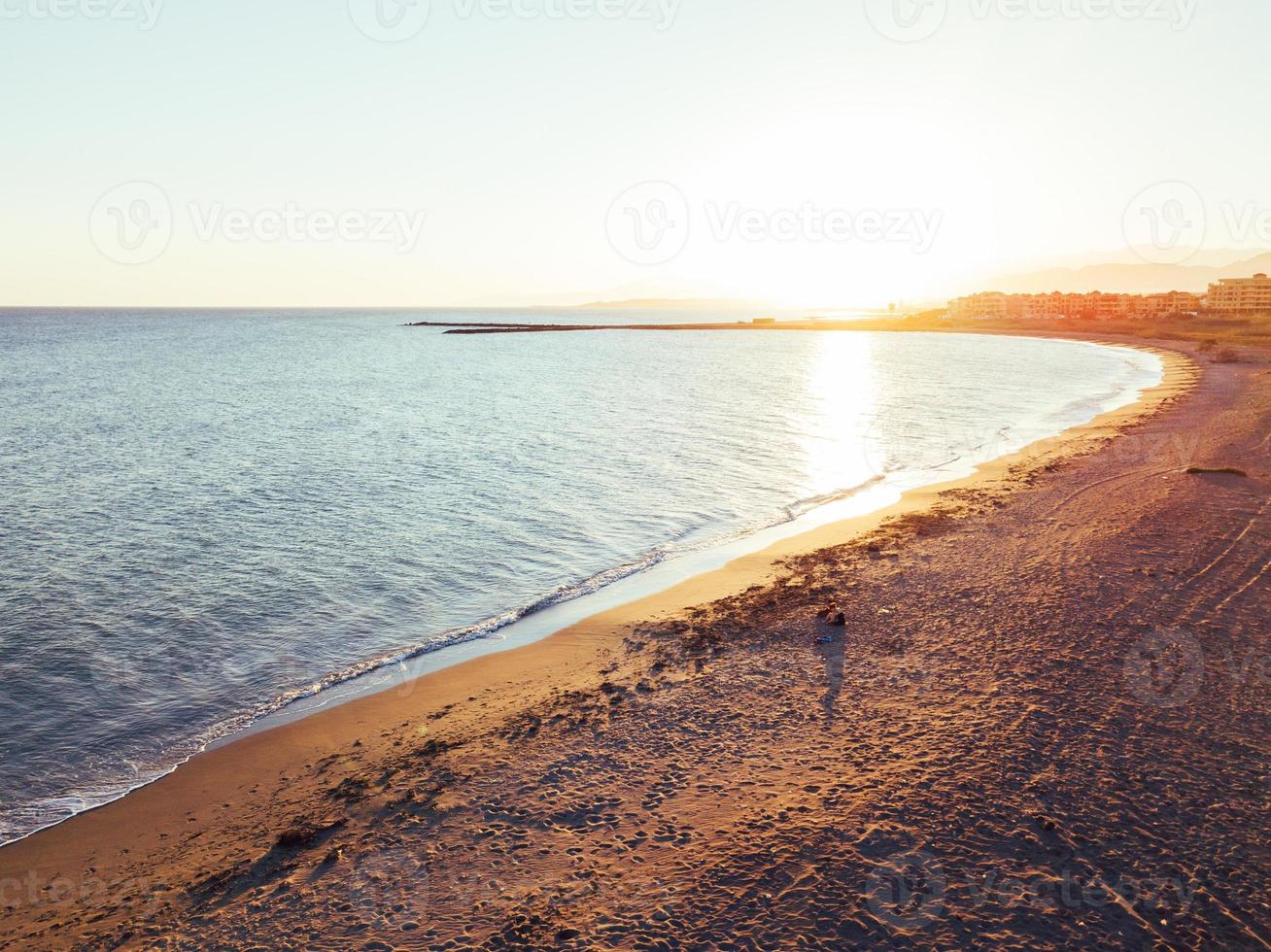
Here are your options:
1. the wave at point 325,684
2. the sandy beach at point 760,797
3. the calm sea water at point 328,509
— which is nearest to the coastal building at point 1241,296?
the calm sea water at point 328,509

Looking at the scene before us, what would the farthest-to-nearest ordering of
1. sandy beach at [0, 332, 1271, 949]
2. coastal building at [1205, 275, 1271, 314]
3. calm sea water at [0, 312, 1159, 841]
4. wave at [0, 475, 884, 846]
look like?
coastal building at [1205, 275, 1271, 314] → calm sea water at [0, 312, 1159, 841] → wave at [0, 475, 884, 846] → sandy beach at [0, 332, 1271, 949]

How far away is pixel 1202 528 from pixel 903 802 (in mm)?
14820

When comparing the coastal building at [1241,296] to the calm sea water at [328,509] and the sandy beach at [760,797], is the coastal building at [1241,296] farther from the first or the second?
the sandy beach at [760,797]

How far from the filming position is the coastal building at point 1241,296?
173m

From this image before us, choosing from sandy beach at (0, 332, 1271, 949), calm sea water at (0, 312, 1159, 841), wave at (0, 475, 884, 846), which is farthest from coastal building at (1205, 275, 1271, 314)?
sandy beach at (0, 332, 1271, 949)

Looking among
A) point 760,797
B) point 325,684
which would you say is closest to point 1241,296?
point 760,797

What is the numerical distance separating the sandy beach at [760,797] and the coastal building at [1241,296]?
680 feet

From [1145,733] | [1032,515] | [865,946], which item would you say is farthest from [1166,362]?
[865,946]

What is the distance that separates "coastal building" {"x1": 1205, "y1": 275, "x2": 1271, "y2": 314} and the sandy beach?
680 ft

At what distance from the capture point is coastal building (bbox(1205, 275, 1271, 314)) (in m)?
173

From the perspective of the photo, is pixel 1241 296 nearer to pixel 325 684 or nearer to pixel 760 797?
pixel 760 797

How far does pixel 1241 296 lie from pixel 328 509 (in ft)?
748

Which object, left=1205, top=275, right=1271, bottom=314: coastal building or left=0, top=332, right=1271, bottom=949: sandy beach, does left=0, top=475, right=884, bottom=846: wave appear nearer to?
left=0, top=332, right=1271, bottom=949: sandy beach

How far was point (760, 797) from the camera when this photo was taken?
28.1ft
